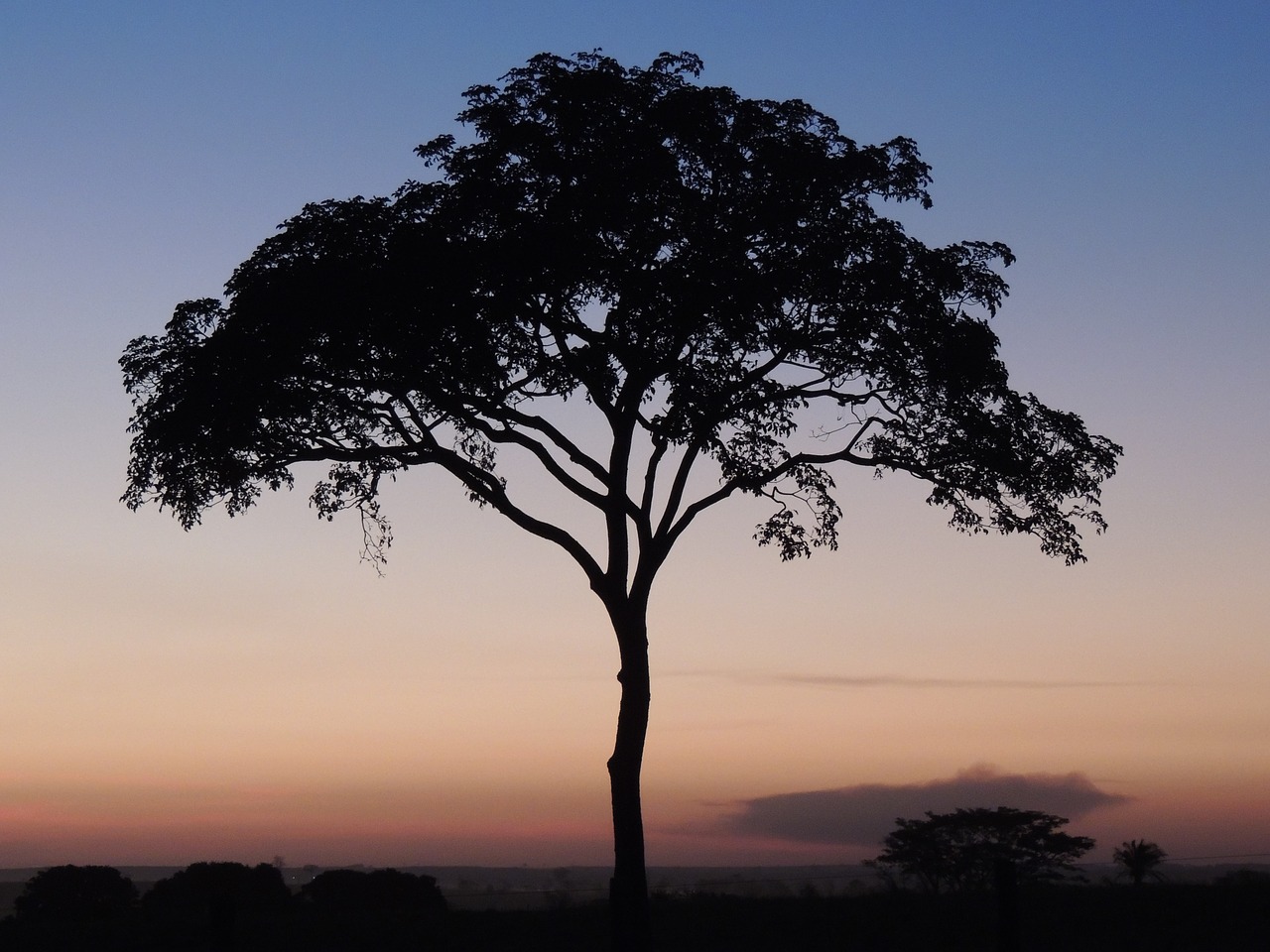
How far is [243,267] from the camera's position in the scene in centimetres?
2625

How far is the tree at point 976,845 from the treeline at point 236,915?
96.7 feet

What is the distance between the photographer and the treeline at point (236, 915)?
2480cm

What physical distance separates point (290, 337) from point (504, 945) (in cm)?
1138

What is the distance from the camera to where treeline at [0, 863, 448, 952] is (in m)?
24.8

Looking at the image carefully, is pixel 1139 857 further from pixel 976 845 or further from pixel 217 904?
pixel 217 904

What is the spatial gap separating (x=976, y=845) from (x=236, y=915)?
4068cm

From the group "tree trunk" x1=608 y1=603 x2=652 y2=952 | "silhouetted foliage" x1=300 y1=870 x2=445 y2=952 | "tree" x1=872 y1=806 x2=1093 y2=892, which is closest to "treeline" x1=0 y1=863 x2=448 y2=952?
"silhouetted foliage" x1=300 y1=870 x2=445 y2=952

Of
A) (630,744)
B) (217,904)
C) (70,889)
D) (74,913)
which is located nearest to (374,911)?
(630,744)

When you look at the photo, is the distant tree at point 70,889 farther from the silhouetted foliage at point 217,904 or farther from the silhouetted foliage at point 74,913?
the silhouetted foliage at point 217,904

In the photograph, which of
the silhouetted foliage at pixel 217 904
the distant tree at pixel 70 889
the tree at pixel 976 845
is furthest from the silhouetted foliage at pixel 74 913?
the tree at pixel 976 845

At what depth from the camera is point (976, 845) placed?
60.1 metres

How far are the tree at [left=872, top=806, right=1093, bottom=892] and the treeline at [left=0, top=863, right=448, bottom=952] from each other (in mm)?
29481

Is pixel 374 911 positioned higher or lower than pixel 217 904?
lower

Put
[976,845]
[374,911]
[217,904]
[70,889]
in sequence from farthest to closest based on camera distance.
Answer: [976,845], [70,889], [374,911], [217,904]
